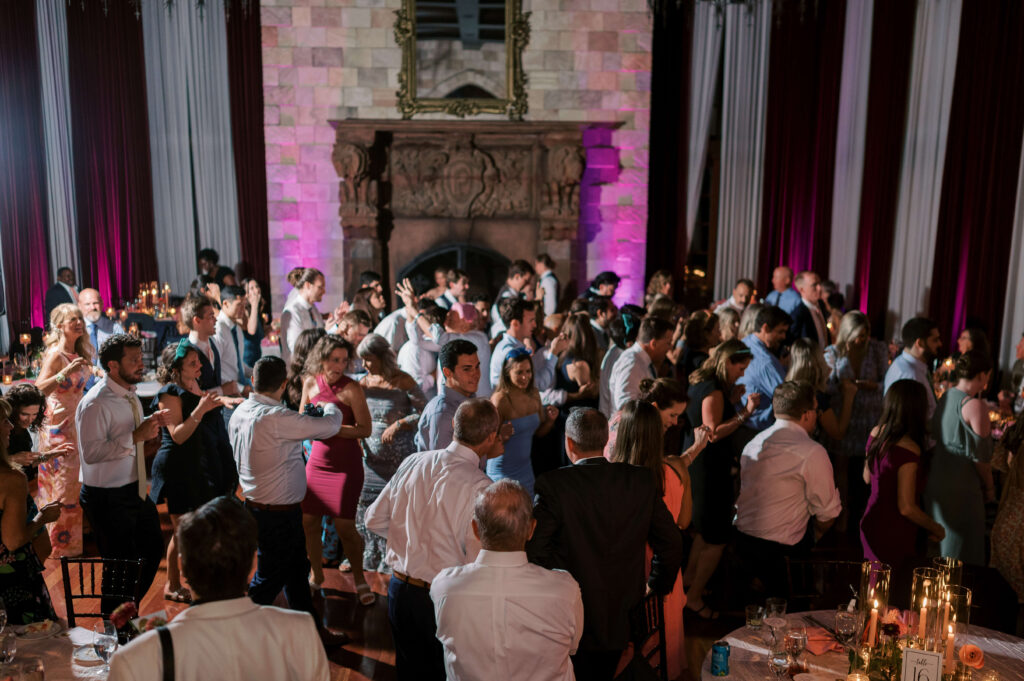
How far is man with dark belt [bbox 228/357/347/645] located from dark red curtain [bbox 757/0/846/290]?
25.6ft

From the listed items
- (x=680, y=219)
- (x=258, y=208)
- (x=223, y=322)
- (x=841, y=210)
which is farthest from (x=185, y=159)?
(x=841, y=210)

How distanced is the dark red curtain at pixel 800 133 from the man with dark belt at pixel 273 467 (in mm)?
7793

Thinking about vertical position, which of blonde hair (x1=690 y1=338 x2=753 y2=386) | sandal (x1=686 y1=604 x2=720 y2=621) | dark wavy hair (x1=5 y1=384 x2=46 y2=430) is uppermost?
blonde hair (x1=690 y1=338 x2=753 y2=386)

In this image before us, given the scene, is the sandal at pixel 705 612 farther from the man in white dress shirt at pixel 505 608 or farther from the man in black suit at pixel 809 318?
the man in black suit at pixel 809 318

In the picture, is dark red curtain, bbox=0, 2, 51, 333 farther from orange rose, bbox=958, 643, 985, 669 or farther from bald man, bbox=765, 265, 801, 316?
orange rose, bbox=958, 643, 985, 669

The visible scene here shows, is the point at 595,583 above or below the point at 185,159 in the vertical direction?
below

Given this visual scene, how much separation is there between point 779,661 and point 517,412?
6.49ft

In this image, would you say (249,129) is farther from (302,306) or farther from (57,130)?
(302,306)

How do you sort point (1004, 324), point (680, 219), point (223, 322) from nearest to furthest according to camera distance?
point (223, 322) → point (1004, 324) → point (680, 219)

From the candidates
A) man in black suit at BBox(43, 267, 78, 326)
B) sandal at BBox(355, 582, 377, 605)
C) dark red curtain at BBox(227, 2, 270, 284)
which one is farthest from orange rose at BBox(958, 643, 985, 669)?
dark red curtain at BBox(227, 2, 270, 284)

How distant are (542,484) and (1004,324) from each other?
5444mm

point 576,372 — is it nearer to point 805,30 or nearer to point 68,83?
point 805,30

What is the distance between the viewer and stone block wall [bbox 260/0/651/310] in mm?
9781

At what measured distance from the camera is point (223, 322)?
593 centimetres
